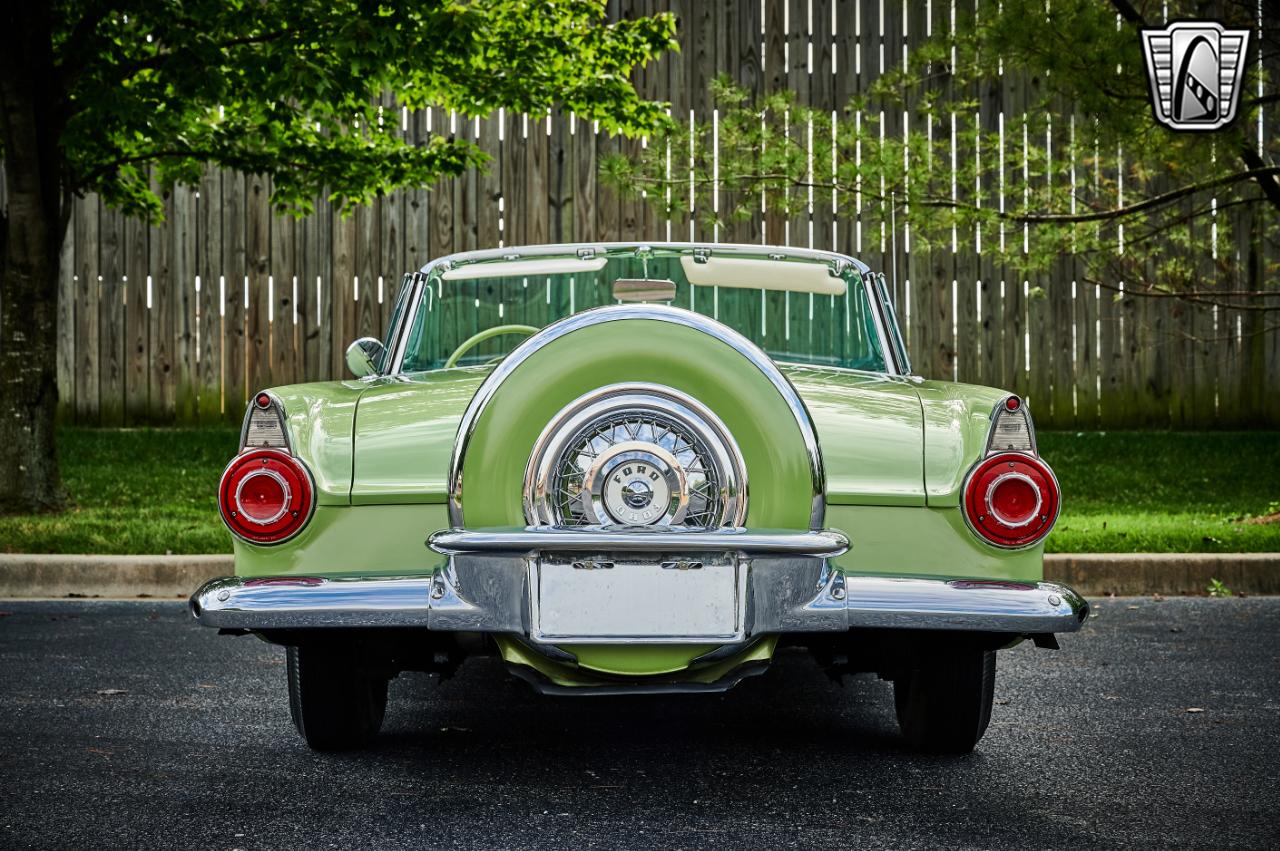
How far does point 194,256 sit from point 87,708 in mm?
7852

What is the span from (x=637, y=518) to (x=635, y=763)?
932 mm

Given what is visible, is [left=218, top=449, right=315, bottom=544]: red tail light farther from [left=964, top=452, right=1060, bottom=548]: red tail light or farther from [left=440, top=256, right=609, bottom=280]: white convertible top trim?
[left=964, top=452, right=1060, bottom=548]: red tail light

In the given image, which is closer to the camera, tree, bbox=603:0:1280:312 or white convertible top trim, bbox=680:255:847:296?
white convertible top trim, bbox=680:255:847:296

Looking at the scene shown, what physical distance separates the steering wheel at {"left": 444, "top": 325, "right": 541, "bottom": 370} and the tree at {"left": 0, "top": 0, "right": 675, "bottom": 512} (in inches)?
136

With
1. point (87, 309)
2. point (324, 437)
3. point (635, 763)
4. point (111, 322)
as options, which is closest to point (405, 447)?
point (324, 437)

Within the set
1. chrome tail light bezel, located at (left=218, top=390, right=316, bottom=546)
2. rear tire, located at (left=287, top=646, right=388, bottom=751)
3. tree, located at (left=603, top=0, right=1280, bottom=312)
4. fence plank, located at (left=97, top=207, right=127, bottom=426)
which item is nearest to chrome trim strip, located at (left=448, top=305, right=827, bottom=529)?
chrome tail light bezel, located at (left=218, top=390, right=316, bottom=546)

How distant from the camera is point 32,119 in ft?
27.7

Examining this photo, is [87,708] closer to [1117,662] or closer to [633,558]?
[633,558]

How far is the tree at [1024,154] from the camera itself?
793 cm

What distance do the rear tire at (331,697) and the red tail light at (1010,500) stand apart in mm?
1618

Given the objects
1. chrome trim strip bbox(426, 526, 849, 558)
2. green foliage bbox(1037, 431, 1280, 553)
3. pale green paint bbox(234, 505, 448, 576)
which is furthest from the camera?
green foliage bbox(1037, 431, 1280, 553)

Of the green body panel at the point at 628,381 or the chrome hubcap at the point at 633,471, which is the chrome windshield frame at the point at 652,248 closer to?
the green body panel at the point at 628,381

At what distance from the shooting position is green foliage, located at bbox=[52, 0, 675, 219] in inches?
301

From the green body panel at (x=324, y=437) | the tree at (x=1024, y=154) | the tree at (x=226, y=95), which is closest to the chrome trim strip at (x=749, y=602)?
the green body panel at (x=324, y=437)
